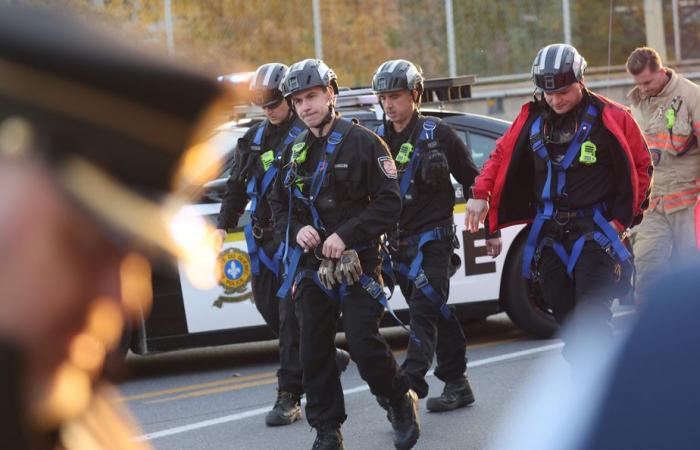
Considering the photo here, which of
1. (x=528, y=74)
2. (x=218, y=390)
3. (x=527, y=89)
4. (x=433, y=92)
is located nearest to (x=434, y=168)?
(x=218, y=390)

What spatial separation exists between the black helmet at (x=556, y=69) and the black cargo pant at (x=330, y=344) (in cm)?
138

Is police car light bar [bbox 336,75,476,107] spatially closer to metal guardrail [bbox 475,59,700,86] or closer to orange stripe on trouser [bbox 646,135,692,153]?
orange stripe on trouser [bbox 646,135,692,153]

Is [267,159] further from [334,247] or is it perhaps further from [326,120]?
[334,247]

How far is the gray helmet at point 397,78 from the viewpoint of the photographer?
7035mm

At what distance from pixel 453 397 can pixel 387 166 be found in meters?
1.66

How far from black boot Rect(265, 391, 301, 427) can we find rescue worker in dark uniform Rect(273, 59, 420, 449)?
1.03 m

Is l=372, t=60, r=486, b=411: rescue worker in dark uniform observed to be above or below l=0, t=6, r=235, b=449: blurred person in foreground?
below

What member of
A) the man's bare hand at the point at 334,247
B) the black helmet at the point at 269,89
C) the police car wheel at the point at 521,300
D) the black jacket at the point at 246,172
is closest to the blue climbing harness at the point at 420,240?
the black jacket at the point at 246,172

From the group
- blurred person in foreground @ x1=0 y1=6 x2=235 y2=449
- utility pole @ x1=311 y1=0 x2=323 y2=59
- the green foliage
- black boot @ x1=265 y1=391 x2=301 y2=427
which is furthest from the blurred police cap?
utility pole @ x1=311 y1=0 x2=323 y2=59

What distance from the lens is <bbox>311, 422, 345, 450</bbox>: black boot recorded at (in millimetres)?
5973

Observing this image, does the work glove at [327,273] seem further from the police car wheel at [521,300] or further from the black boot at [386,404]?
the police car wheel at [521,300]

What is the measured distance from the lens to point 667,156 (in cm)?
831

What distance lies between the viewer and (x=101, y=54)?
→ 44.8 inches

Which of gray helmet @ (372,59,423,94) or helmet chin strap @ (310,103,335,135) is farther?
gray helmet @ (372,59,423,94)
